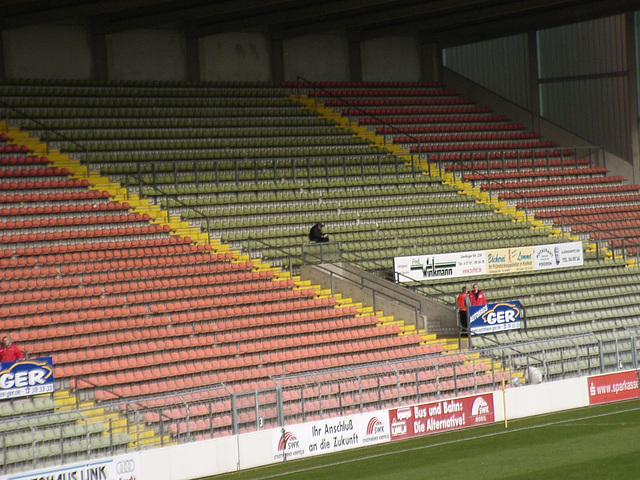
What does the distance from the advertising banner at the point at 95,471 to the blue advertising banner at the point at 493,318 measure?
8.74 meters

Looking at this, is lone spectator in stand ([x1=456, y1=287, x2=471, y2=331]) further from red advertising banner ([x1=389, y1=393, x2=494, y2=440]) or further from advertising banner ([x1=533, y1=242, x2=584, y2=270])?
advertising banner ([x1=533, y1=242, x2=584, y2=270])

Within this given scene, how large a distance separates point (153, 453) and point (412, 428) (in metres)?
4.81

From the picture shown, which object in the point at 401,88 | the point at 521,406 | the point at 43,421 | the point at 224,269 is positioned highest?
the point at 401,88

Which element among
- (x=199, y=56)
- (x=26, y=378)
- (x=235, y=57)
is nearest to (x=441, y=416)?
(x=26, y=378)

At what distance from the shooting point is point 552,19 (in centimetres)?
3152

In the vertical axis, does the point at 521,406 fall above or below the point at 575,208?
below

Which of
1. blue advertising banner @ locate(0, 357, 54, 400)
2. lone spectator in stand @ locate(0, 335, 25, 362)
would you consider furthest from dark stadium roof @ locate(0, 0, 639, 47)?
blue advertising banner @ locate(0, 357, 54, 400)

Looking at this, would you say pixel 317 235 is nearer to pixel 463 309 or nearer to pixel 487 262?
pixel 463 309

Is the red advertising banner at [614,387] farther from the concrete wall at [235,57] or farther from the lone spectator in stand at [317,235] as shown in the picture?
the concrete wall at [235,57]

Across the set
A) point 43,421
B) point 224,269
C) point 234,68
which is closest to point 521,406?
point 224,269

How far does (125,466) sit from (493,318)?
934cm

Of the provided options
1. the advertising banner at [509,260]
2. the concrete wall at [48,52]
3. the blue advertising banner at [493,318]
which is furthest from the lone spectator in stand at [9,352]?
the concrete wall at [48,52]

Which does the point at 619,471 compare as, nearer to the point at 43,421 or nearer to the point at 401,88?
the point at 43,421

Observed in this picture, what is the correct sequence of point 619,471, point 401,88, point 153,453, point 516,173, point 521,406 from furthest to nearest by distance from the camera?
point 401,88, point 516,173, point 521,406, point 153,453, point 619,471
